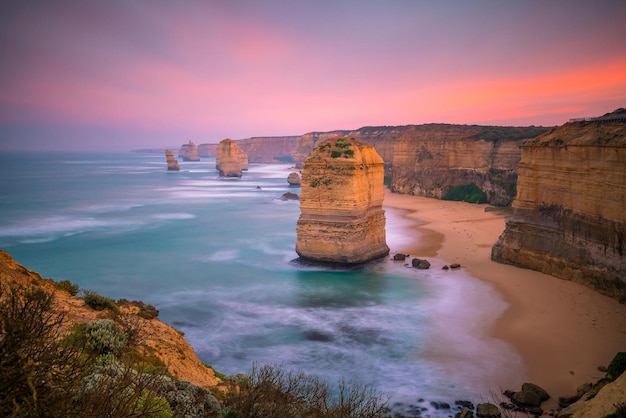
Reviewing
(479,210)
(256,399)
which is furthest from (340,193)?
(479,210)

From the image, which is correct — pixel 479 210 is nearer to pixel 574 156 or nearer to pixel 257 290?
pixel 574 156

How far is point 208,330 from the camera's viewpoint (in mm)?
21438

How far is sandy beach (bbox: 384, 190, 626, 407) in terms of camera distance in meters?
15.7

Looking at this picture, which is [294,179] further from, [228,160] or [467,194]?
[467,194]

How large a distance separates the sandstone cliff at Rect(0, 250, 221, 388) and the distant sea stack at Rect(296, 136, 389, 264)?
16.7 metres

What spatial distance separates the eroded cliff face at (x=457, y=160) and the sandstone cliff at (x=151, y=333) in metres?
50.9

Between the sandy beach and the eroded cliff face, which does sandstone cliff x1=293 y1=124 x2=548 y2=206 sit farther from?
the sandy beach

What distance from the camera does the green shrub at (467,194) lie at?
193 feet

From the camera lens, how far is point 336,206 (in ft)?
95.4

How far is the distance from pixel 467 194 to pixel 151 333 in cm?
5629

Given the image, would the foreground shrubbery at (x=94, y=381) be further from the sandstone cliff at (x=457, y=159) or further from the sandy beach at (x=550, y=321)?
the sandstone cliff at (x=457, y=159)

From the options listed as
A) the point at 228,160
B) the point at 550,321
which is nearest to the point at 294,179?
the point at 228,160

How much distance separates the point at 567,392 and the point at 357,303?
11598mm

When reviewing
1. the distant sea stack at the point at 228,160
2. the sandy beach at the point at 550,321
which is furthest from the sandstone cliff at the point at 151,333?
the distant sea stack at the point at 228,160
